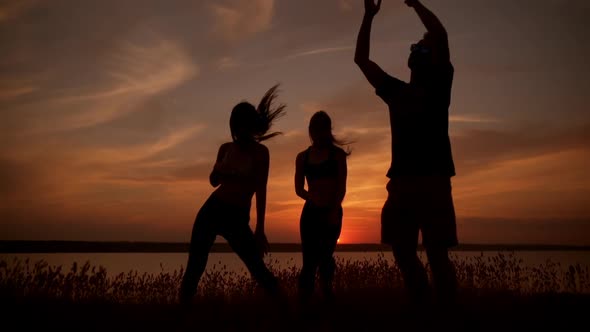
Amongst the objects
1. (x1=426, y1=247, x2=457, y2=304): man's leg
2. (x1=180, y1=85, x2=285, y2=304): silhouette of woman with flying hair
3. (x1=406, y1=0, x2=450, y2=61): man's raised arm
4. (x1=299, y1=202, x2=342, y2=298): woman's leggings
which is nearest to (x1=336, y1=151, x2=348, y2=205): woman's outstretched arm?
(x1=299, y1=202, x2=342, y2=298): woman's leggings

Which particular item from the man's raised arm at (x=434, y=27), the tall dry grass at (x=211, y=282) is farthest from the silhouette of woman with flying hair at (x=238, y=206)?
the tall dry grass at (x=211, y=282)

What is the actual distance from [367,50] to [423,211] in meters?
1.53

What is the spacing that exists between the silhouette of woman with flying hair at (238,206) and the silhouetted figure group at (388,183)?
11 millimetres

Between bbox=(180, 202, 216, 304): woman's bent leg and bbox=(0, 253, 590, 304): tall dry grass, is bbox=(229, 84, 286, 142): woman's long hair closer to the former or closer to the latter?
bbox=(180, 202, 216, 304): woman's bent leg

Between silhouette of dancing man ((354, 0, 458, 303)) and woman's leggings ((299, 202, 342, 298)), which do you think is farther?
woman's leggings ((299, 202, 342, 298))

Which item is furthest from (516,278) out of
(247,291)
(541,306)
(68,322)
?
(68,322)

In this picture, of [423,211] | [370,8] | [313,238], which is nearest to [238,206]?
[313,238]

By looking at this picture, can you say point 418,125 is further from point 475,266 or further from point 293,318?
point 475,266

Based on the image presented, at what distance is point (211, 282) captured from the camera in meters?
9.35

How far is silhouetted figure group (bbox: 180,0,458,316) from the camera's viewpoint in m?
4.23

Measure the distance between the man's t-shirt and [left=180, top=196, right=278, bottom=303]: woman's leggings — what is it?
69.8 inches

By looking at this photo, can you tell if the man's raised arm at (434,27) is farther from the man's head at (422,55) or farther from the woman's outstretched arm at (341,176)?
the woman's outstretched arm at (341,176)

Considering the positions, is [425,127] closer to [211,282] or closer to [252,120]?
[252,120]

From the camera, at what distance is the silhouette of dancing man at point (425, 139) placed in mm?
4207
